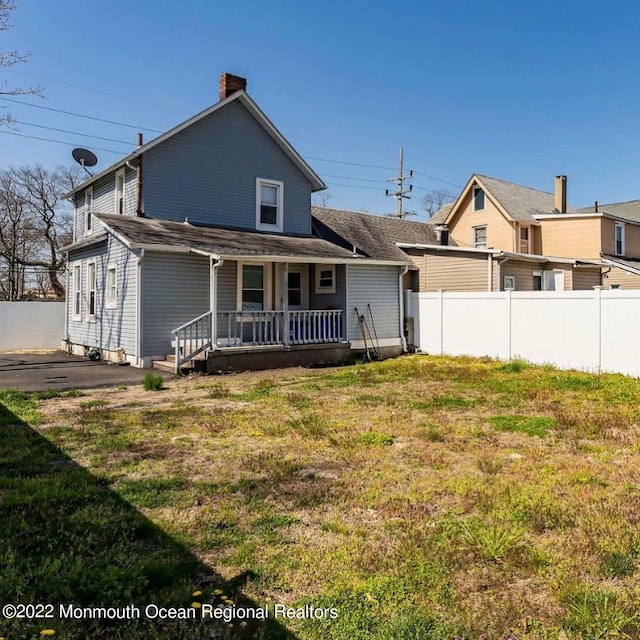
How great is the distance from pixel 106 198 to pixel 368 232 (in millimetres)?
10075

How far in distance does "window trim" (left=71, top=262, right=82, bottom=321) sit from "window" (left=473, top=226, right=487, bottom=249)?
21.1 metres

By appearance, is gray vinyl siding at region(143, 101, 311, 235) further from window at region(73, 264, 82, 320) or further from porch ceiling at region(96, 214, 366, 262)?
window at region(73, 264, 82, 320)

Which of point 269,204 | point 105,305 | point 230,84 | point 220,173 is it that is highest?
point 230,84

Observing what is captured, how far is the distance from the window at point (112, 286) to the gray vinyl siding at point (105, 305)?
0.13 metres

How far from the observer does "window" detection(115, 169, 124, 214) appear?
15.9 metres

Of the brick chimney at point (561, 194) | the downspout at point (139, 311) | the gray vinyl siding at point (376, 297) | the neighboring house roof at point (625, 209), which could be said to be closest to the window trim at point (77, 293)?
the downspout at point (139, 311)

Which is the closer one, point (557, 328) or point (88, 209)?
point (557, 328)

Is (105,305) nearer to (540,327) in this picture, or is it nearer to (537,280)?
(540,327)

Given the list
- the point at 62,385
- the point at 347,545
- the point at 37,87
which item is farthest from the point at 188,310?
the point at 347,545

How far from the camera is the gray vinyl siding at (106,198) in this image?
15.3 meters

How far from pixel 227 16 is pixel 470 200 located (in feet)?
64.2

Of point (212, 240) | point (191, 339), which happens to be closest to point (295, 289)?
point (212, 240)

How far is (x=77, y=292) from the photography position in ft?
56.3

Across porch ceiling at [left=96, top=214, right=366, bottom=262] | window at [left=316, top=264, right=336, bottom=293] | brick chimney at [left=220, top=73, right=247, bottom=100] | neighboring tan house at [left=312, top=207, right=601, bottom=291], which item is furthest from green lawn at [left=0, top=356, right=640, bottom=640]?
brick chimney at [left=220, top=73, right=247, bottom=100]
